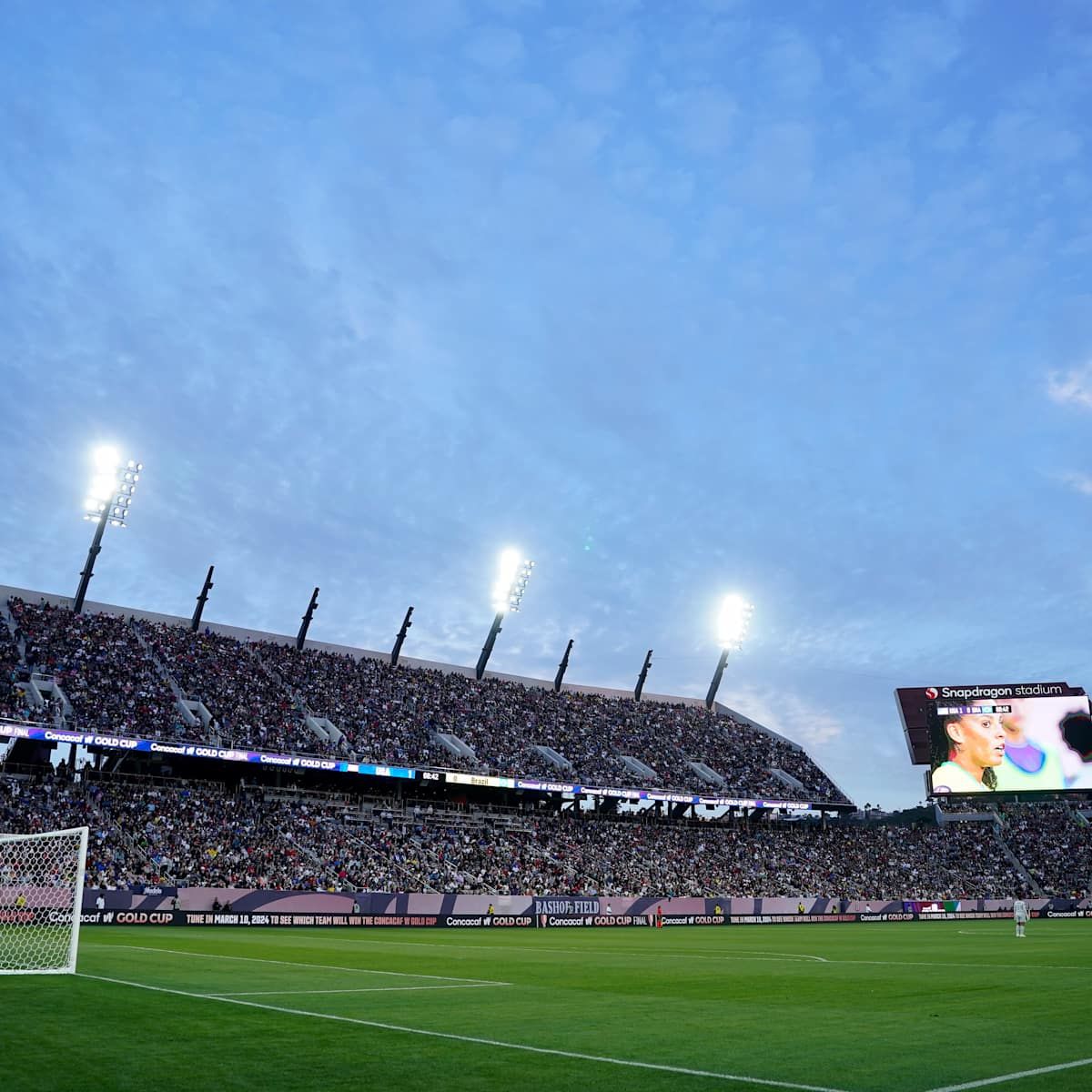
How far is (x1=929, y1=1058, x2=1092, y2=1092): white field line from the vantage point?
841 cm

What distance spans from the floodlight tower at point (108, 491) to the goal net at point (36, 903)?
29.2m

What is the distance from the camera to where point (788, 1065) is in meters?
9.38

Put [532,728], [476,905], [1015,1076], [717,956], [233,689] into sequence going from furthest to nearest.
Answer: [532,728] → [233,689] → [476,905] → [717,956] → [1015,1076]

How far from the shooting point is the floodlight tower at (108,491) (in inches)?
2160

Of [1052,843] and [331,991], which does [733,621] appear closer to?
[1052,843]

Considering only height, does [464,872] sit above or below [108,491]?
below

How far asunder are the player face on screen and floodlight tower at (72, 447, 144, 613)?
5342 cm

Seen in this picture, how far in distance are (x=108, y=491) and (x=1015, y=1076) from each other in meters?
54.9

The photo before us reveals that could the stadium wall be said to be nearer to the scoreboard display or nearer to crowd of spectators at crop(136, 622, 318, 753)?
the scoreboard display

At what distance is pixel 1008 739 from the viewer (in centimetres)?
6738

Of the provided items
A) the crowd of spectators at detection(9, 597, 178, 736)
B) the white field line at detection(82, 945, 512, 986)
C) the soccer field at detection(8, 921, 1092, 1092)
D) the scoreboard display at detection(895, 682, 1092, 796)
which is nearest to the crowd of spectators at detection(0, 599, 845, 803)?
the crowd of spectators at detection(9, 597, 178, 736)

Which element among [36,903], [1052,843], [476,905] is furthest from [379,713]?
[1052,843]

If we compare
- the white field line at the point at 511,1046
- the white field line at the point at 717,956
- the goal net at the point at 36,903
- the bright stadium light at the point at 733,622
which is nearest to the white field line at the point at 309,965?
the white field line at the point at 717,956

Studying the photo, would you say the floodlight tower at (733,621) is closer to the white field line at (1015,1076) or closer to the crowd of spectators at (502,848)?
Answer: the crowd of spectators at (502,848)
